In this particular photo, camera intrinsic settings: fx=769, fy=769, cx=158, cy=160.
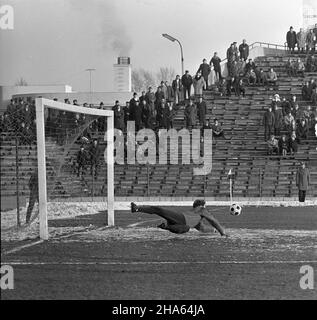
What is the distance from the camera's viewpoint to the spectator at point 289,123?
2905cm

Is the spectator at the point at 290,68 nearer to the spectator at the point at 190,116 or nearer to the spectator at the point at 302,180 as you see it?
the spectator at the point at 190,116

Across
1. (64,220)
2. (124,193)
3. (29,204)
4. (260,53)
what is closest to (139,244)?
(29,204)

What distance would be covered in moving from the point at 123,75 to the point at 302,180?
52.7ft

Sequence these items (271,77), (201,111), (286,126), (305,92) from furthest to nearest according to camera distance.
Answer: (271,77) < (305,92) < (201,111) < (286,126)

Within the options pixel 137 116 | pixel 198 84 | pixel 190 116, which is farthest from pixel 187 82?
pixel 137 116

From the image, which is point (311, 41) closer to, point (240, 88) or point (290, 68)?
point (290, 68)

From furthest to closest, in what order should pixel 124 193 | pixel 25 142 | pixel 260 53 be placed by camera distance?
pixel 260 53, pixel 124 193, pixel 25 142

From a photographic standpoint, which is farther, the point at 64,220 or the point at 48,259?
the point at 64,220

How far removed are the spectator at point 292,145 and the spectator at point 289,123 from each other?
22 centimetres

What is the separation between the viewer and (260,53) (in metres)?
40.0

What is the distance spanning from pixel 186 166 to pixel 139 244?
52.1 feet

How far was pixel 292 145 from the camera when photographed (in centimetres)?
2903
